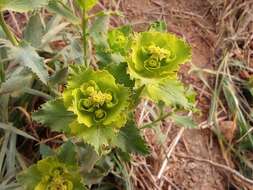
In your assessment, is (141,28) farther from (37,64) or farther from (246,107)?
(37,64)

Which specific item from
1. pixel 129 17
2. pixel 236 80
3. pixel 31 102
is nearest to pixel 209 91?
pixel 236 80

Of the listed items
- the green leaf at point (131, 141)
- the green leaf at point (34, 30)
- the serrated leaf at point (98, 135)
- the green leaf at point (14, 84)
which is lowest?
the green leaf at point (131, 141)

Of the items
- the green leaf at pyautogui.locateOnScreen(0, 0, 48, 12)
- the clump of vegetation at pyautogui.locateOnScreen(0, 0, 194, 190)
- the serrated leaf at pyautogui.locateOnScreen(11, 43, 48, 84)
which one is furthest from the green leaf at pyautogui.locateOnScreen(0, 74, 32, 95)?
the green leaf at pyautogui.locateOnScreen(0, 0, 48, 12)

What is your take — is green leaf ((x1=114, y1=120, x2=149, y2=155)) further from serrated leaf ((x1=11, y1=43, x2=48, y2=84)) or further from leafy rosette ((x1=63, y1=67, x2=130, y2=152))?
serrated leaf ((x1=11, y1=43, x2=48, y2=84))

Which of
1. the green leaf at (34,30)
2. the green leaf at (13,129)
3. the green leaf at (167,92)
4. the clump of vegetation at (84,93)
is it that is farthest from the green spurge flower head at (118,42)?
the green leaf at (13,129)

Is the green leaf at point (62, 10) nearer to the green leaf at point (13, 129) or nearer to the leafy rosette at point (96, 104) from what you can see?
the leafy rosette at point (96, 104)

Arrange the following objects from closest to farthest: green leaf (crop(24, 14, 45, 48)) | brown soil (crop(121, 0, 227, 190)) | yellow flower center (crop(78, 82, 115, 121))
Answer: yellow flower center (crop(78, 82, 115, 121)) → green leaf (crop(24, 14, 45, 48)) → brown soil (crop(121, 0, 227, 190))
